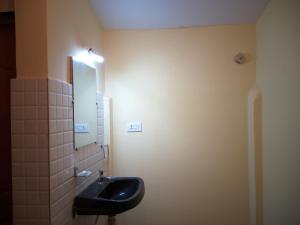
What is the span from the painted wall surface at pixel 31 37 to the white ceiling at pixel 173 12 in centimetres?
92

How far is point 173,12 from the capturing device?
2.40 m

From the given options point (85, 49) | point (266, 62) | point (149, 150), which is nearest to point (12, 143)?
point (85, 49)

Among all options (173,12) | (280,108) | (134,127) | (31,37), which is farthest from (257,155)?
(31,37)

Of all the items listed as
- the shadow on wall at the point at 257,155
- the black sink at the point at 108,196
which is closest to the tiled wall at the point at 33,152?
the black sink at the point at 108,196

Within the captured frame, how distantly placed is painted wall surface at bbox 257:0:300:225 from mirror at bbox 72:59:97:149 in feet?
5.06

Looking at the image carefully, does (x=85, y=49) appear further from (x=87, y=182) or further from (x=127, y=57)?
(x=87, y=182)

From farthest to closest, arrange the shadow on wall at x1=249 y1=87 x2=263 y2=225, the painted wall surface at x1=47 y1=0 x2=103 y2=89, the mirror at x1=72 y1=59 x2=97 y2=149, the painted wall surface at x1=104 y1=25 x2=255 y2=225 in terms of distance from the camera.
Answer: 1. the painted wall surface at x1=104 y1=25 x2=255 y2=225
2. the shadow on wall at x1=249 y1=87 x2=263 y2=225
3. the mirror at x1=72 y1=59 x2=97 y2=149
4. the painted wall surface at x1=47 y1=0 x2=103 y2=89

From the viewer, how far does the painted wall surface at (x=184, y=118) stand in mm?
2592

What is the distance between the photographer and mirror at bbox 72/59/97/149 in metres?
1.81

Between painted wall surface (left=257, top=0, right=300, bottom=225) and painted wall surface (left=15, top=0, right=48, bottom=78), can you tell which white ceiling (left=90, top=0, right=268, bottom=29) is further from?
painted wall surface (left=15, top=0, right=48, bottom=78)

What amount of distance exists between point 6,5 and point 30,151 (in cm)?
90

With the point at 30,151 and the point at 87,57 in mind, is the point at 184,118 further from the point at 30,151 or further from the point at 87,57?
the point at 30,151

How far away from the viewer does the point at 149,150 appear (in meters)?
2.68

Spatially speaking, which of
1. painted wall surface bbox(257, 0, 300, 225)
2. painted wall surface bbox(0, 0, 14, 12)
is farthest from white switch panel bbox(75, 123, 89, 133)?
painted wall surface bbox(257, 0, 300, 225)
